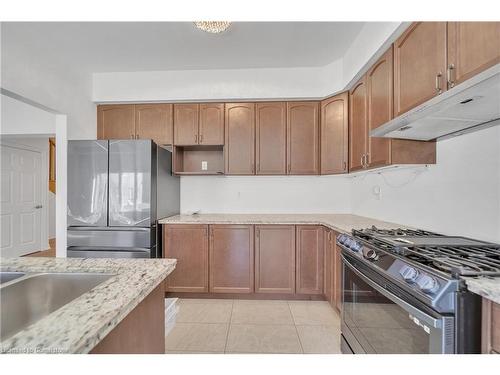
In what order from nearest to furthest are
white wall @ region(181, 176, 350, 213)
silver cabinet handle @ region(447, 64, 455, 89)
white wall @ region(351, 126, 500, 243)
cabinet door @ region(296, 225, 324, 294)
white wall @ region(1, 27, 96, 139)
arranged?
silver cabinet handle @ region(447, 64, 455, 89)
white wall @ region(351, 126, 500, 243)
white wall @ region(1, 27, 96, 139)
cabinet door @ region(296, 225, 324, 294)
white wall @ region(181, 176, 350, 213)

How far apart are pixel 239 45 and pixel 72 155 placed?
2.03m

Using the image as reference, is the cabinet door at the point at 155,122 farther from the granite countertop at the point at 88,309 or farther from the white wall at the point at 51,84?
the granite countertop at the point at 88,309

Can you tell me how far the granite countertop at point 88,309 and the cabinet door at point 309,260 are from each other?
5.89 feet

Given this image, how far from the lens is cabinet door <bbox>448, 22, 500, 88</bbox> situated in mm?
1009

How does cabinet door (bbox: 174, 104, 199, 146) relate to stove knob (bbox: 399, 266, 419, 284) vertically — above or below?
above

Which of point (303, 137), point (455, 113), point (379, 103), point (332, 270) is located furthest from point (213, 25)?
point (332, 270)

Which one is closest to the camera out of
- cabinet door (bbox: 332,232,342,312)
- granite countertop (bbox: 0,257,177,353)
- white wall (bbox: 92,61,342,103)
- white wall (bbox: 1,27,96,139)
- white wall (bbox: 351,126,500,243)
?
granite countertop (bbox: 0,257,177,353)

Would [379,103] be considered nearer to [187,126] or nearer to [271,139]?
[271,139]

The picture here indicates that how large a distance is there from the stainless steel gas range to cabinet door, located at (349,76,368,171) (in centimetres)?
92

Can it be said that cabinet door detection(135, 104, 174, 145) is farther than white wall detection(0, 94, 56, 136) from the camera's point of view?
No

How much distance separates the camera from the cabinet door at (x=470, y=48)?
1.01 metres

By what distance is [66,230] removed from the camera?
252 cm

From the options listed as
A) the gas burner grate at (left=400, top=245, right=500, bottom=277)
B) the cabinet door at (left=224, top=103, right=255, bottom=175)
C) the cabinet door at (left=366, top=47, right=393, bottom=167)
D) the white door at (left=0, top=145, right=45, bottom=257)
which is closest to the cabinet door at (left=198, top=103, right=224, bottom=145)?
the cabinet door at (left=224, top=103, right=255, bottom=175)

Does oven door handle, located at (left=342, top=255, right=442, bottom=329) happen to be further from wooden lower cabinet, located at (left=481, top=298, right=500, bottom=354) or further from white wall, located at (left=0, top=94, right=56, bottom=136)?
white wall, located at (left=0, top=94, right=56, bottom=136)
